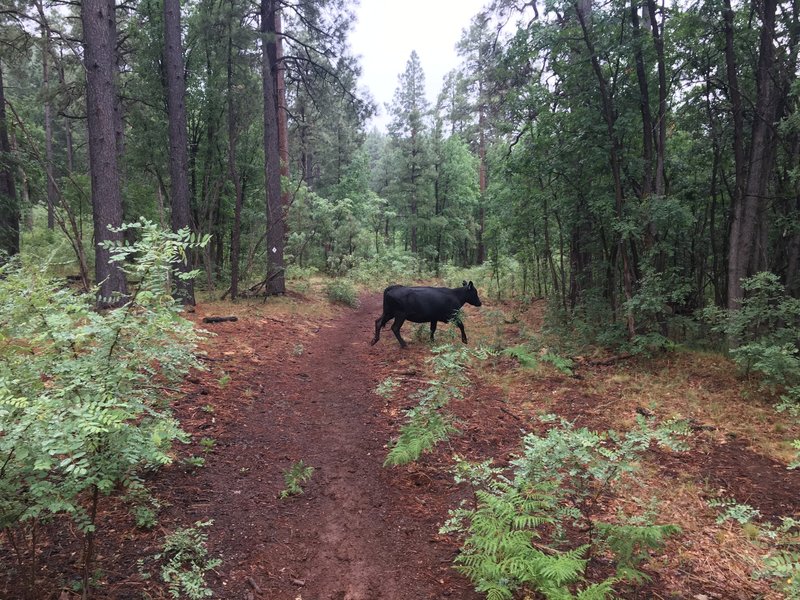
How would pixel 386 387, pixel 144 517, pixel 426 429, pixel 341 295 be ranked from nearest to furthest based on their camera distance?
1. pixel 144 517
2. pixel 426 429
3. pixel 386 387
4. pixel 341 295

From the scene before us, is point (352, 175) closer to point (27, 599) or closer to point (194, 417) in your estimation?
point (194, 417)

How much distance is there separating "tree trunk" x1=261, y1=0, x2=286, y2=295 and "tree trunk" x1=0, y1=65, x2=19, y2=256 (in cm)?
766

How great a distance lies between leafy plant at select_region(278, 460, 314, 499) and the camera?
13.8 feet

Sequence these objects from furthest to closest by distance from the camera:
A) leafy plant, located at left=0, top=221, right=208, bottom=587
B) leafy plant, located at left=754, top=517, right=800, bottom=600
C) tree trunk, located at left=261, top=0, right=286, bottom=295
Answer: tree trunk, located at left=261, top=0, right=286, bottom=295 < leafy plant, located at left=754, top=517, right=800, bottom=600 < leafy plant, located at left=0, top=221, right=208, bottom=587

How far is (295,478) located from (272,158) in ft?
39.1

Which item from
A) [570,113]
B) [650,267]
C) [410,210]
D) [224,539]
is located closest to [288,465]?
[224,539]

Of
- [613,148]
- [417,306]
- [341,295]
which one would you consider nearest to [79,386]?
[417,306]

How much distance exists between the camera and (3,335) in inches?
108

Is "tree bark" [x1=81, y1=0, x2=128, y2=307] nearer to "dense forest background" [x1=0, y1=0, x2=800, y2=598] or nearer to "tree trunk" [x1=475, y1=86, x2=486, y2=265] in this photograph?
"dense forest background" [x1=0, y1=0, x2=800, y2=598]

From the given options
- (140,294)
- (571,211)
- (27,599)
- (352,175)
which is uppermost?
(352,175)

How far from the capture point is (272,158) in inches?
548

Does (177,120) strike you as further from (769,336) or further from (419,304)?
(769,336)

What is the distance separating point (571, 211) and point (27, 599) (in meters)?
11.0

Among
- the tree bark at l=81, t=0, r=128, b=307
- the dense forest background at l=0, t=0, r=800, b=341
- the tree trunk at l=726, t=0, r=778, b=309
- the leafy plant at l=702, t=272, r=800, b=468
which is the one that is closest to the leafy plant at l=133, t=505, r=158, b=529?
the dense forest background at l=0, t=0, r=800, b=341
